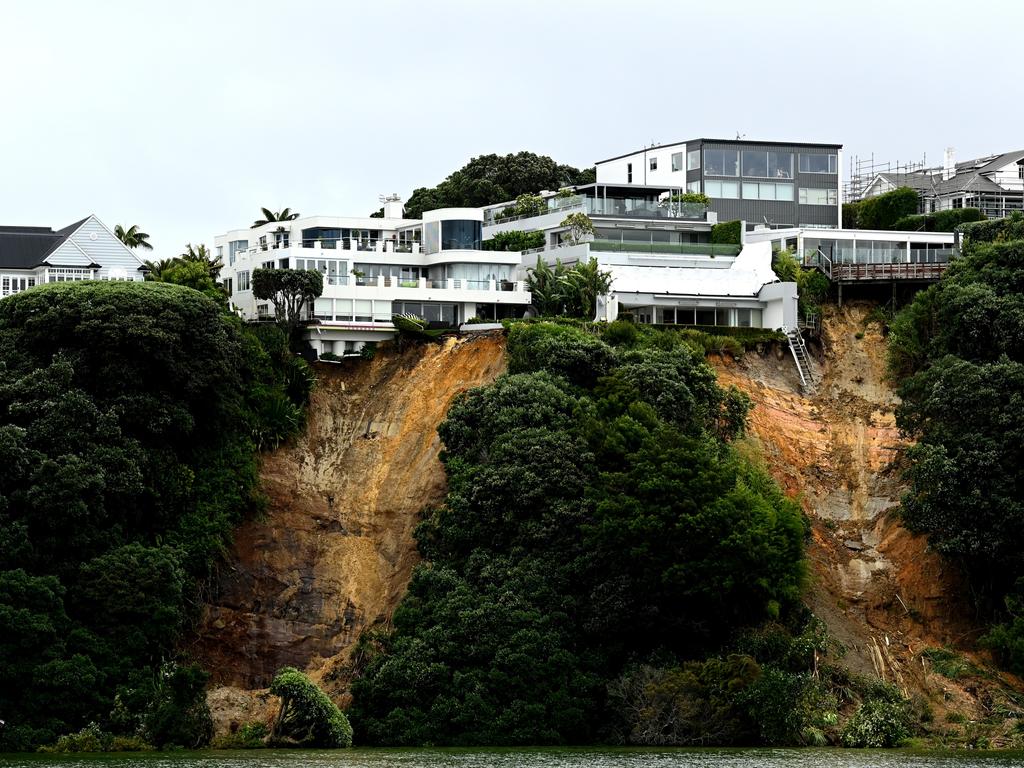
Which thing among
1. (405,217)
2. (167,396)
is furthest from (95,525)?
(405,217)

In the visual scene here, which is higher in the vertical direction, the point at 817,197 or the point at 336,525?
the point at 817,197

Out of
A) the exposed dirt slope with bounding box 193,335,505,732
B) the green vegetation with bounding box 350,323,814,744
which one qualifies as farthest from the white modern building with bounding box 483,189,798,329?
the green vegetation with bounding box 350,323,814,744

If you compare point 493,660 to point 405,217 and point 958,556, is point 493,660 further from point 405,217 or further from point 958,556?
point 405,217

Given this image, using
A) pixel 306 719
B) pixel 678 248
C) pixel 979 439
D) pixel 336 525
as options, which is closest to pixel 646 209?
pixel 678 248

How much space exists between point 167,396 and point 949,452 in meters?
30.4

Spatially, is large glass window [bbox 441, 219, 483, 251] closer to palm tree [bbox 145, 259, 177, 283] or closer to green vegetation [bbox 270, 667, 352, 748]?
palm tree [bbox 145, 259, 177, 283]

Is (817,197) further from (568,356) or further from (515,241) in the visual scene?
(568,356)

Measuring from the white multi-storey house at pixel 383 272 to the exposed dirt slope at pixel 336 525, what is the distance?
3595 millimetres

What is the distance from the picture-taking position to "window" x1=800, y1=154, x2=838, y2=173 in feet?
372

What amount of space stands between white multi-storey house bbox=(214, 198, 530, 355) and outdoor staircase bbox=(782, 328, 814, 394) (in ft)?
42.9

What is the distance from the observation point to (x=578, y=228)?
104 m

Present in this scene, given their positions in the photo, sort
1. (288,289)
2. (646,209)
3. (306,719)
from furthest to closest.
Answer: (646,209), (288,289), (306,719)

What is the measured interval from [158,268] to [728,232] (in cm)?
2843

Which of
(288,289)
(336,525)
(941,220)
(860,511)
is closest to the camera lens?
(860,511)
